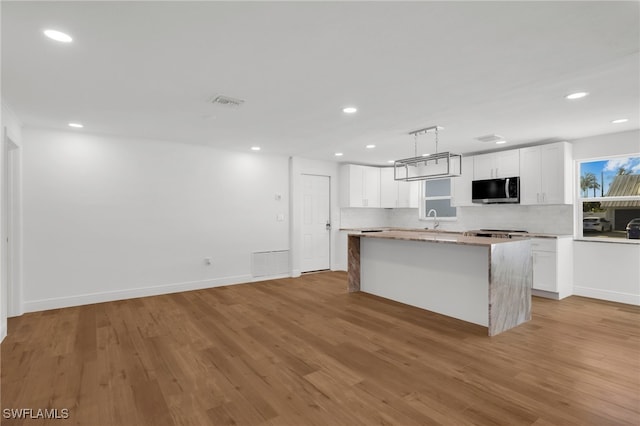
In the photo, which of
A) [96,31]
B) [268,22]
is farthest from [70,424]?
[268,22]

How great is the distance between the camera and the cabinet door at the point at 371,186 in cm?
771

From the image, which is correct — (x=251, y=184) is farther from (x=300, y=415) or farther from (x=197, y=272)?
(x=300, y=415)

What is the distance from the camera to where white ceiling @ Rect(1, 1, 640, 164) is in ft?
6.40

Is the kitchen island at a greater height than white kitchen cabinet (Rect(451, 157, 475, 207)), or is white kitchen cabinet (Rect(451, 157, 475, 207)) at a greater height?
white kitchen cabinet (Rect(451, 157, 475, 207))

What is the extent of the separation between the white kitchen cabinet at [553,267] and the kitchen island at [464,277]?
51.9 inches

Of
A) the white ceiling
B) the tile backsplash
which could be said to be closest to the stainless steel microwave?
the tile backsplash

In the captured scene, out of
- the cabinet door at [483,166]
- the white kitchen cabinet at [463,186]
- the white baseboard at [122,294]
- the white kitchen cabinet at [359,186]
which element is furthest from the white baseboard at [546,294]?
the white baseboard at [122,294]

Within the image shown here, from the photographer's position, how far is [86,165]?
4793 mm

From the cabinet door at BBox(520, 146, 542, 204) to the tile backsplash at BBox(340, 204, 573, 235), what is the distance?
1.20ft

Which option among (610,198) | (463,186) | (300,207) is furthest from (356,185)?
(610,198)

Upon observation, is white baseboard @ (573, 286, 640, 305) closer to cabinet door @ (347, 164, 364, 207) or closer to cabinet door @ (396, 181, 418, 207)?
cabinet door @ (396, 181, 418, 207)

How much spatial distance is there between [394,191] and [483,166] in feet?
7.76

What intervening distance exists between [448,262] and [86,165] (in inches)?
212

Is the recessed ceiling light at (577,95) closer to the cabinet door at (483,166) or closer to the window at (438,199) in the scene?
the cabinet door at (483,166)
